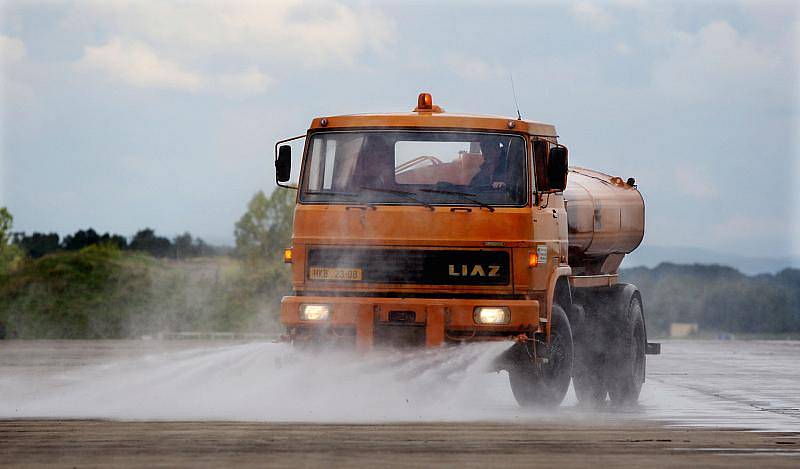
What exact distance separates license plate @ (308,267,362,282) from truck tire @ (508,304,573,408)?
181 cm

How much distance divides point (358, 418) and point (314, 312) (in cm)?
126

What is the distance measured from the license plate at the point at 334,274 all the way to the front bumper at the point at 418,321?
0.23 metres

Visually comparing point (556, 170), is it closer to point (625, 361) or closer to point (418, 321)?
point (418, 321)

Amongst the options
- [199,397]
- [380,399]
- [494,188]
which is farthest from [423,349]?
[199,397]

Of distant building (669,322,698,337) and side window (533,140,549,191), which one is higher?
side window (533,140,549,191)

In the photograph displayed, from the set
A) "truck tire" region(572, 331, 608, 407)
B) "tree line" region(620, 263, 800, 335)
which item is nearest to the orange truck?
"truck tire" region(572, 331, 608, 407)

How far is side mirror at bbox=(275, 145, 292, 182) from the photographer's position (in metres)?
15.1

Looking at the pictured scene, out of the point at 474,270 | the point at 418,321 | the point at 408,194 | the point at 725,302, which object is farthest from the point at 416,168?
the point at 725,302

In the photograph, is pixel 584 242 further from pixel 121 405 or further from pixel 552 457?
pixel 552 457

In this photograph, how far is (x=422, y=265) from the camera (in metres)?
14.6

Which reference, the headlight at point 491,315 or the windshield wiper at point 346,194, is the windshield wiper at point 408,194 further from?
the headlight at point 491,315

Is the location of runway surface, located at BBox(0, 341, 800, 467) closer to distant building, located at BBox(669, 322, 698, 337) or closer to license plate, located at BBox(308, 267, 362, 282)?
license plate, located at BBox(308, 267, 362, 282)

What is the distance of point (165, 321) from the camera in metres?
72.0

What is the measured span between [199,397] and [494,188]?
12.9ft
